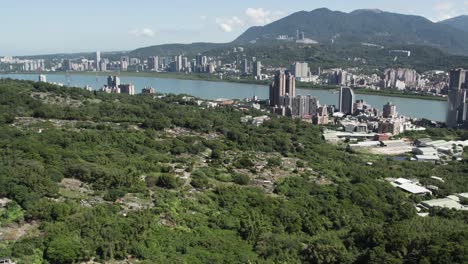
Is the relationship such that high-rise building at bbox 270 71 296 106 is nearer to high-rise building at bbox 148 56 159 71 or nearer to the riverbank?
the riverbank

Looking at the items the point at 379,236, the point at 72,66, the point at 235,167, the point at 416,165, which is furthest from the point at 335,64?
the point at 379,236

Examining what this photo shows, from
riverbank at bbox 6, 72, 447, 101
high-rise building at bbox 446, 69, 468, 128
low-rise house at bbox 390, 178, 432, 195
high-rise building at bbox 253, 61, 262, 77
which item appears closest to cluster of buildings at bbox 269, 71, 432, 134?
high-rise building at bbox 446, 69, 468, 128

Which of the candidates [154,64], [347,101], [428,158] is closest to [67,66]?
[154,64]

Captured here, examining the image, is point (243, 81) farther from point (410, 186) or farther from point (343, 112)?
point (410, 186)

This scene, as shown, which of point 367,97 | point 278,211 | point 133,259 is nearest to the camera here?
point 133,259

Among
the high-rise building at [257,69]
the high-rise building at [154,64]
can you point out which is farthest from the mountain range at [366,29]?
the high-rise building at [257,69]

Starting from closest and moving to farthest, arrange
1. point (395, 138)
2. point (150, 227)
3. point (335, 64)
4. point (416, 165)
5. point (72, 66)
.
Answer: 1. point (150, 227)
2. point (416, 165)
3. point (395, 138)
4. point (335, 64)
5. point (72, 66)

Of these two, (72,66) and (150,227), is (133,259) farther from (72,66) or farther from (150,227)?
(72,66)

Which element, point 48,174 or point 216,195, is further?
point 216,195
